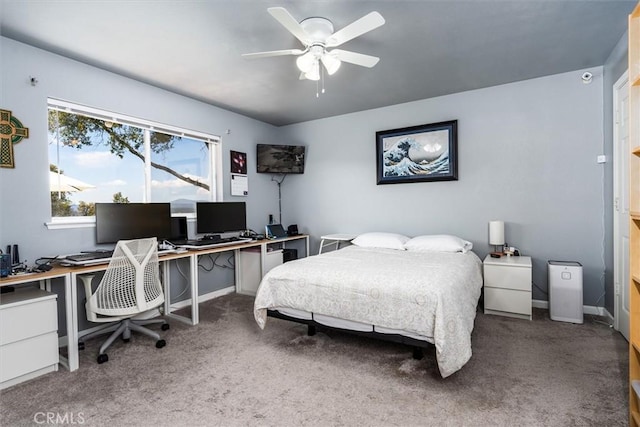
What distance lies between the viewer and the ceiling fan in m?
2.04

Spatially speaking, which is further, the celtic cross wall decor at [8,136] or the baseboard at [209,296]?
the baseboard at [209,296]

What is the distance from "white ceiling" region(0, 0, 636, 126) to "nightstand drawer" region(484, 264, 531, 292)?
6.92 feet

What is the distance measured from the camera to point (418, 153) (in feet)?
14.0

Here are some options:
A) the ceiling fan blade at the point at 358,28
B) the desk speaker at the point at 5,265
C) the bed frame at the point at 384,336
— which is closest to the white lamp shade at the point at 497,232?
the bed frame at the point at 384,336

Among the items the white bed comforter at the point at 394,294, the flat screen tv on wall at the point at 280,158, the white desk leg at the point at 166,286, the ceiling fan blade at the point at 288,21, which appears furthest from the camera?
the flat screen tv on wall at the point at 280,158

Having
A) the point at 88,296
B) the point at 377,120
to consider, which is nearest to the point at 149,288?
the point at 88,296

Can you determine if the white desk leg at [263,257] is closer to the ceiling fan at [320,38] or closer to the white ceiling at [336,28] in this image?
the white ceiling at [336,28]

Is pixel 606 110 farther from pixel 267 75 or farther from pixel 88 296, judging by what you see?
pixel 88 296

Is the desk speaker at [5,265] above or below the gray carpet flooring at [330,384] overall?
above

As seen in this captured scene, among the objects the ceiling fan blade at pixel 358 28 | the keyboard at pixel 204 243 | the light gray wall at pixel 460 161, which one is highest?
the ceiling fan blade at pixel 358 28

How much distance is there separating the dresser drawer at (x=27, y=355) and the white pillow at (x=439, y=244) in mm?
3427

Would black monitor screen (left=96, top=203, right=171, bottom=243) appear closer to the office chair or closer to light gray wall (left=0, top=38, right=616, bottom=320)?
light gray wall (left=0, top=38, right=616, bottom=320)

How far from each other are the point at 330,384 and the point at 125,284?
71.0 inches

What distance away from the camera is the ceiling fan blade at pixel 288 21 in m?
1.88
